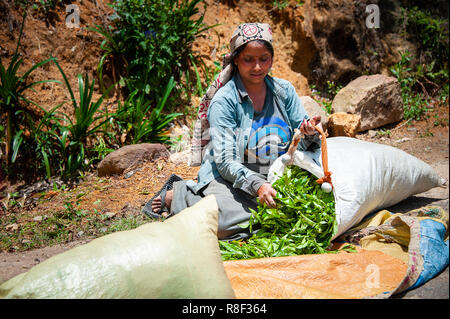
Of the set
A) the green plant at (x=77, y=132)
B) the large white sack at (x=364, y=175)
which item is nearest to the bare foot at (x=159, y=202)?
the large white sack at (x=364, y=175)

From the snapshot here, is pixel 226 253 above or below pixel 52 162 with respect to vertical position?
below

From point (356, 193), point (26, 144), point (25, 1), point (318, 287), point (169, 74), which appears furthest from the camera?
point (169, 74)

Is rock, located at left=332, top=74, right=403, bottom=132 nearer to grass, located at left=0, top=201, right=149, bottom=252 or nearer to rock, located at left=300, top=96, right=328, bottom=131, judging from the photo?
rock, located at left=300, top=96, right=328, bottom=131

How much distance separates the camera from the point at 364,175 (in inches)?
87.0

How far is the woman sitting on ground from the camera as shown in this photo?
7.88ft

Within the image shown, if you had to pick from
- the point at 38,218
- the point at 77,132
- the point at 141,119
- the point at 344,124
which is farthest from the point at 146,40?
the point at 344,124

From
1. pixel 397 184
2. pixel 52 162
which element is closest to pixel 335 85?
pixel 397 184

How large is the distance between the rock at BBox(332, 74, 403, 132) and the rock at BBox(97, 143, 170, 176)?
7.31 ft

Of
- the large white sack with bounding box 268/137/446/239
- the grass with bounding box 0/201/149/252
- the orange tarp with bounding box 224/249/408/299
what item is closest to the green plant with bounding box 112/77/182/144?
the grass with bounding box 0/201/149/252

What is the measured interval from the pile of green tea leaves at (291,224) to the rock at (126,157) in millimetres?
1813

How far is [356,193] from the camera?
215 cm
